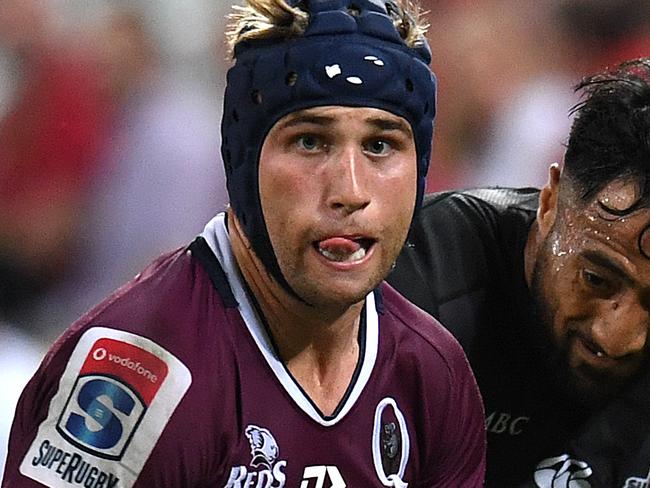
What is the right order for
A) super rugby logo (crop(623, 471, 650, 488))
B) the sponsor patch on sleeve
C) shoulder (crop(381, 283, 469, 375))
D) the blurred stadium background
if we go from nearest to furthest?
1. the sponsor patch on sleeve
2. shoulder (crop(381, 283, 469, 375))
3. super rugby logo (crop(623, 471, 650, 488))
4. the blurred stadium background

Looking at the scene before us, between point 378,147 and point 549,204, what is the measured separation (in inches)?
26.0

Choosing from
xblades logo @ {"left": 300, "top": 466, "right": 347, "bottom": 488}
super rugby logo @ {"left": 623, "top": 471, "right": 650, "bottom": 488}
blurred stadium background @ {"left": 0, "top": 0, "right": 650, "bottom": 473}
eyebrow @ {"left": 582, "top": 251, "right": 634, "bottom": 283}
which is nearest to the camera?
xblades logo @ {"left": 300, "top": 466, "right": 347, "bottom": 488}

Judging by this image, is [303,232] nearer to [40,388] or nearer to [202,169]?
[40,388]

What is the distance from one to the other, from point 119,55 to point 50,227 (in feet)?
1.53

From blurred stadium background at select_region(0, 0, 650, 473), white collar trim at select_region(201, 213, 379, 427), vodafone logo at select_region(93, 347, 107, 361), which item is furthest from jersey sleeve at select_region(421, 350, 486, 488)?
blurred stadium background at select_region(0, 0, 650, 473)

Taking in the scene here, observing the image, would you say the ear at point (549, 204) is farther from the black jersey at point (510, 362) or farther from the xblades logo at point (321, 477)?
the xblades logo at point (321, 477)

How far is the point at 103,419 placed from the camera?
1387mm

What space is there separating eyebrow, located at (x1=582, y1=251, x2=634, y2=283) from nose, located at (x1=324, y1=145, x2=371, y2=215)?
57 cm

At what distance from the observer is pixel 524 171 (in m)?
3.37

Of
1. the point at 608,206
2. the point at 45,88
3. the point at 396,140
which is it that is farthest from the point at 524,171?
the point at 396,140

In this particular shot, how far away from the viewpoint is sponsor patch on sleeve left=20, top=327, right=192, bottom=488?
54.5 inches

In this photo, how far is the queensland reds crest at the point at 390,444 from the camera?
1612 millimetres

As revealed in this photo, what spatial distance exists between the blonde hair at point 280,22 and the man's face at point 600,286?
51cm

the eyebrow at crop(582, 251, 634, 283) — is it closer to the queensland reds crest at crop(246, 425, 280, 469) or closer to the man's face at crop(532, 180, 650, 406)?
the man's face at crop(532, 180, 650, 406)
